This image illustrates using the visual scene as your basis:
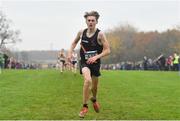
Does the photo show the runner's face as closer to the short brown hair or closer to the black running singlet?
the short brown hair

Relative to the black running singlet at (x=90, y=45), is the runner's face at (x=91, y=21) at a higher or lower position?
higher

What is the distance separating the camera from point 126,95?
1623 cm

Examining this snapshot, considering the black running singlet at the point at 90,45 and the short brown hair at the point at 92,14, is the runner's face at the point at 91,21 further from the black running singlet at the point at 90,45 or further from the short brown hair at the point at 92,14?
the black running singlet at the point at 90,45

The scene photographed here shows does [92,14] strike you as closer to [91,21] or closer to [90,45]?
[91,21]

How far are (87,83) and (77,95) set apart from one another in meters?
4.86

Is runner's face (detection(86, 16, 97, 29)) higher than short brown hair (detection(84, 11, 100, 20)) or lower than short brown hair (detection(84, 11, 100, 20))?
lower

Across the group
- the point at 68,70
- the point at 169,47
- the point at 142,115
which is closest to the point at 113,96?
the point at 142,115

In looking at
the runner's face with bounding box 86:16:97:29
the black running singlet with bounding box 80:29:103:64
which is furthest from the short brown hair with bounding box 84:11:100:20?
the black running singlet with bounding box 80:29:103:64

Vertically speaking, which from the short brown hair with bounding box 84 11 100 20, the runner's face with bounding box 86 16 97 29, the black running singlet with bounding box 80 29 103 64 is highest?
the short brown hair with bounding box 84 11 100 20

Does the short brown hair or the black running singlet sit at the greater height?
the short brown hair

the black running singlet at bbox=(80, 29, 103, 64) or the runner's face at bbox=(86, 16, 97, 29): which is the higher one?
the runner's face at bbox=(86, 16, 97, 29)

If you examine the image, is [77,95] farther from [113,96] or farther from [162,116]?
[162,116]

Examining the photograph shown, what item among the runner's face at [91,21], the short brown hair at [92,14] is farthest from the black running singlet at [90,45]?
the short brown hair at [92,14]

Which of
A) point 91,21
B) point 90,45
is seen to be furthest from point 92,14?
point 90,45
